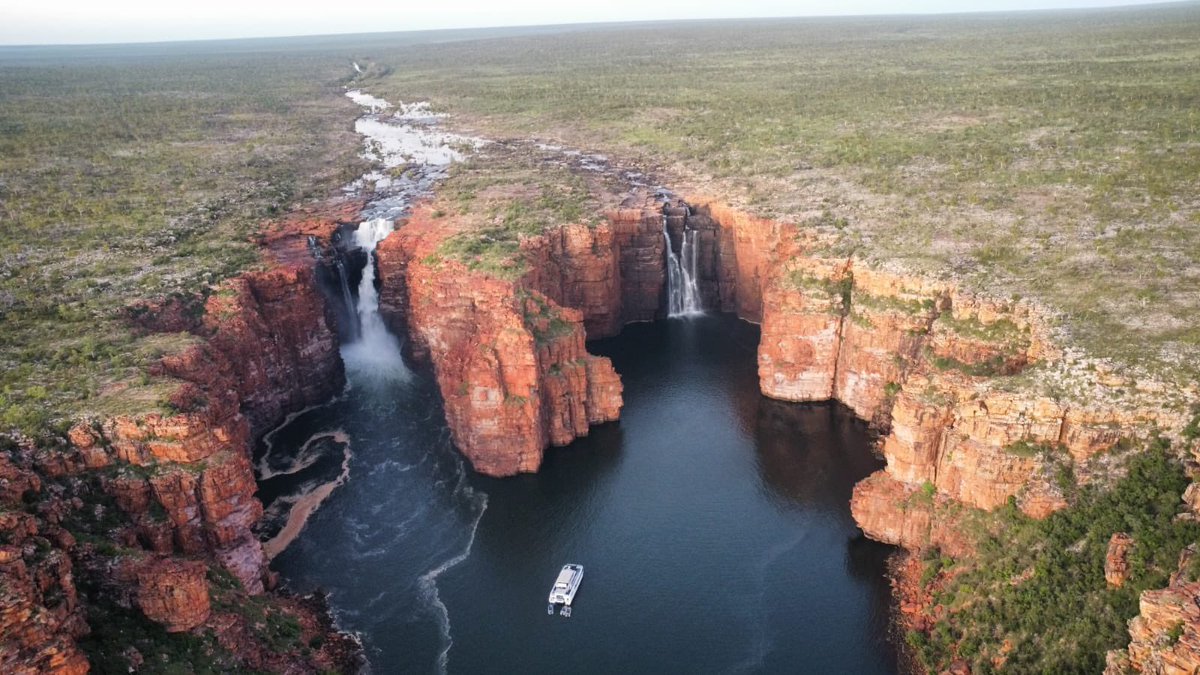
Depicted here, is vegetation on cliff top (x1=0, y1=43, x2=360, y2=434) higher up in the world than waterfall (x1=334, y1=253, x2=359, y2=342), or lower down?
higher up

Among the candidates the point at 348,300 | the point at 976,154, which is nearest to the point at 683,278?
the point at 348,300

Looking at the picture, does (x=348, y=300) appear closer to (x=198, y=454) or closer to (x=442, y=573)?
(x=442, y=573)

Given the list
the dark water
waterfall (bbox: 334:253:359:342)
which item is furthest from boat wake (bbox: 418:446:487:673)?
waterfall (bbox: 334:253:359:342)

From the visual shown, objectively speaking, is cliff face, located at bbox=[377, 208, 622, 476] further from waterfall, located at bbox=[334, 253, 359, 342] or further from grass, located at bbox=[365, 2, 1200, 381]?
grass, located at bbox=[365, 2, 1200, 381]

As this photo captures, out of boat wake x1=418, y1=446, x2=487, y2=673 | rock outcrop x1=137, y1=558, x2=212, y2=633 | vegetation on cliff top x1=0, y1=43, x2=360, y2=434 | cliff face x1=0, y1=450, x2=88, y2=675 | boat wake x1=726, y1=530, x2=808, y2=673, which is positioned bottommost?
boat wake x1=726, y1=530, x2=808, y2=673

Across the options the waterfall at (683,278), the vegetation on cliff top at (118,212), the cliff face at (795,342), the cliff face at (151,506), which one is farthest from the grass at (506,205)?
the cliff face at (151,506)

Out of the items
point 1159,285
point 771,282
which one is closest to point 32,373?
point 771,282

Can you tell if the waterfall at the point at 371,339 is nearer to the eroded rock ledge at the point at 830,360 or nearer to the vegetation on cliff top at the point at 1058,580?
the eroded rock ledge at the point at 830,360
